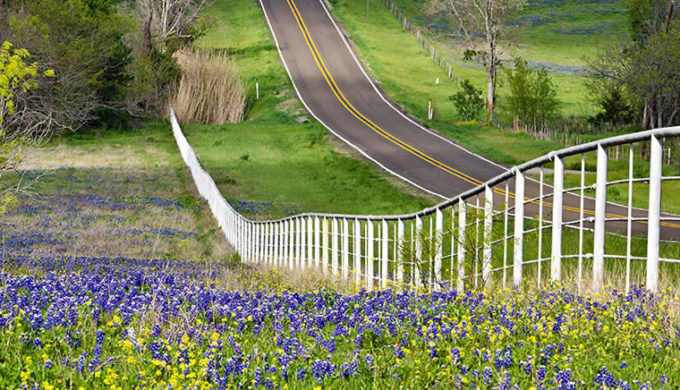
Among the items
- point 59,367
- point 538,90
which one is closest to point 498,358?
point 59,367

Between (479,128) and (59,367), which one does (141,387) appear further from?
(479,128)

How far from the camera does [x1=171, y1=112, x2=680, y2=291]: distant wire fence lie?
25.8 ft

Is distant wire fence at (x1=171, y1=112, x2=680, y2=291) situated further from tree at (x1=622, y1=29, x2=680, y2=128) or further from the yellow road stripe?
tree at (x1=622, y1=29, x2=680, y2=128)

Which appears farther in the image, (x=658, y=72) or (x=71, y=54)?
(x=71, y=54)

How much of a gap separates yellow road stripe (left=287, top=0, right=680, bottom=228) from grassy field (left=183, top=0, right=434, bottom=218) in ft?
11.3

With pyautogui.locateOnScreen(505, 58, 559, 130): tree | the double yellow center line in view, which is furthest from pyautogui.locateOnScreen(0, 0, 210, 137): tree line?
pyautogui.locateOnScreen(505, 58, 559, 130): tree

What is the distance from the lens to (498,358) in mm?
4824

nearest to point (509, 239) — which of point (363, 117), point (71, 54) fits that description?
point (71, 54)

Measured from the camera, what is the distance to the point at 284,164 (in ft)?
146

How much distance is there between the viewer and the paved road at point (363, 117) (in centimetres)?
3891

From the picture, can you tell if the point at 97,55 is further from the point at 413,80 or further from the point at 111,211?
the point at 413,80

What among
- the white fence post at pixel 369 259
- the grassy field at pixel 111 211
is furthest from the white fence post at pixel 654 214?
the grassy field at pixel 111 211

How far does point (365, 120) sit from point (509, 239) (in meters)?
45.1

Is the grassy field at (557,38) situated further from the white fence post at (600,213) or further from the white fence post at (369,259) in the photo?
the white fence post at (600,213)
